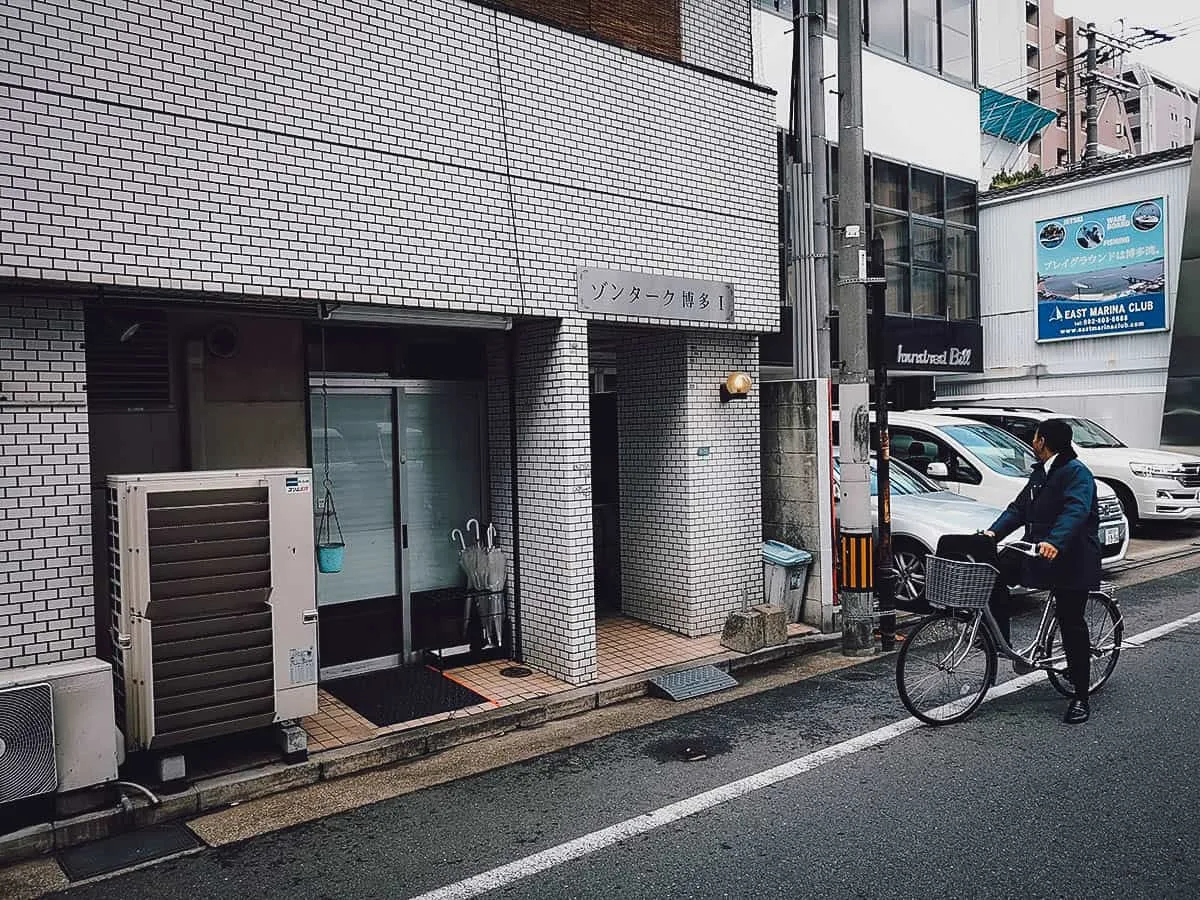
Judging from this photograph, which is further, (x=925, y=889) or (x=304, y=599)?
(x=304, y=599)

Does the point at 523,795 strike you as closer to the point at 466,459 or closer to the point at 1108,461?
the point at 466,459

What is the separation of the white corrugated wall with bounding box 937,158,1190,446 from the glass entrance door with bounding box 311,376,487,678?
1548cm

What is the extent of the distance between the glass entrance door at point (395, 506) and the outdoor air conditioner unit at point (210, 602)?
1.71 m

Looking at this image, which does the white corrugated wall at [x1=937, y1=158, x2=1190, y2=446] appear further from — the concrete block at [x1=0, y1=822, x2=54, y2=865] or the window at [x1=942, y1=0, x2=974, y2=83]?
the concrete block at [x1=0, y1=822, x2=54, y2=865]

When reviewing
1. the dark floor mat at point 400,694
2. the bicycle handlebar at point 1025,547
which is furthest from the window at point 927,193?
the dark floor mat at point 400,694

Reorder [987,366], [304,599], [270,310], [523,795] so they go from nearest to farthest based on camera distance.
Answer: [523,795] → [304,599] → [270,310] → [987,366]

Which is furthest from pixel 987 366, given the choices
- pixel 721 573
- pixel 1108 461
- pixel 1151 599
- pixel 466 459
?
pixel 466 459

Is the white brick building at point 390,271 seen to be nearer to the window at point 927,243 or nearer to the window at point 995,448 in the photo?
the window at point 995,448

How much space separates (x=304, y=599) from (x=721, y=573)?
4.24 m

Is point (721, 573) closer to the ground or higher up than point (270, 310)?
closer to the ground

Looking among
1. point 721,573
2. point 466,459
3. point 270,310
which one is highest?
point 270,310

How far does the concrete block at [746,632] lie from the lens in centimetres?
Answer: 831

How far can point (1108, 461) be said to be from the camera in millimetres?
14891

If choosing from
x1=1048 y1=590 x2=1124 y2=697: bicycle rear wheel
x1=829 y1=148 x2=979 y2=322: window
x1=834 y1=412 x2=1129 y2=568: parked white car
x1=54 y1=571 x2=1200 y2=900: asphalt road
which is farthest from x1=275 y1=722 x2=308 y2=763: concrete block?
x1=829 y1=148 x2=979 y2=322: window
